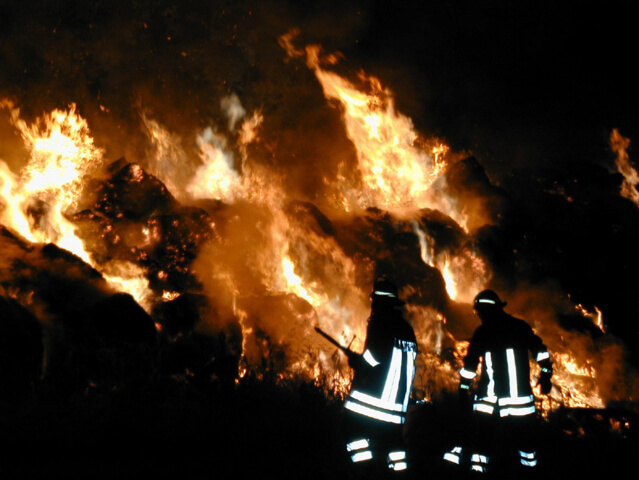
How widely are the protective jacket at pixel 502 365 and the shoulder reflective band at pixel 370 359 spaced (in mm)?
1452

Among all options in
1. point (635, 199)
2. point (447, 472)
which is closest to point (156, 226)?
point (447, 472)

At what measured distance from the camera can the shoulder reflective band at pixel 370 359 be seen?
4.93 metres

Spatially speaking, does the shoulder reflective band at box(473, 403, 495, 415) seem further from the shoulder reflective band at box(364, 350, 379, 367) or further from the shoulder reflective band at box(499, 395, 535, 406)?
the shoulder reflective band at box(364, 350, 379, 367)

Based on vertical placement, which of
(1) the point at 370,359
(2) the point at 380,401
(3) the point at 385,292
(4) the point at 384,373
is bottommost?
(2) the point at 380,401

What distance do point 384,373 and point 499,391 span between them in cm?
161

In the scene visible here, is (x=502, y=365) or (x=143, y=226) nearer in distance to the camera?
(x=502, y=365)

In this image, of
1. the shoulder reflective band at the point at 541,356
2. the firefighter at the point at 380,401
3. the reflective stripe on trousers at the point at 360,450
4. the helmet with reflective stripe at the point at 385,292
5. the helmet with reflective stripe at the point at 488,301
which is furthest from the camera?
the shoulder reflective band at the point at 541,356

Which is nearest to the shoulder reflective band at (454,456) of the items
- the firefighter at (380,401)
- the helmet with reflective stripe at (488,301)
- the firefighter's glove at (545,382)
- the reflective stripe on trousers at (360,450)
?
the firefighter at (380,401)

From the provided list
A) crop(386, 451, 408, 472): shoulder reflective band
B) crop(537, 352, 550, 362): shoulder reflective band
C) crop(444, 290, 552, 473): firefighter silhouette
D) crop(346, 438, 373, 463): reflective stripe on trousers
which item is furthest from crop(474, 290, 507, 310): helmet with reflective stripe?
crop(346, 438, 373, 463): reflective stripe on trousers

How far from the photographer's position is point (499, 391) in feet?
18.5

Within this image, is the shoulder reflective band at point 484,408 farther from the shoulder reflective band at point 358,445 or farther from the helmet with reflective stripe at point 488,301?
the shoulder reflective band at point 358,445

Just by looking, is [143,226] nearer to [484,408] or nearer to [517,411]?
[484,408]

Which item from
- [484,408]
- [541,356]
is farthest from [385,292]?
[541,356]

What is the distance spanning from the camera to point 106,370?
8148mm
